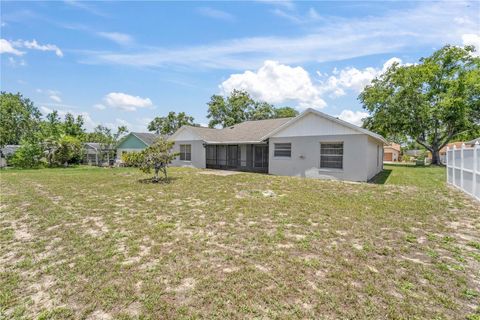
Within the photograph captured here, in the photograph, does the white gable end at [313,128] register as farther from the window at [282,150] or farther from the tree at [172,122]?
the tree at [172,122]

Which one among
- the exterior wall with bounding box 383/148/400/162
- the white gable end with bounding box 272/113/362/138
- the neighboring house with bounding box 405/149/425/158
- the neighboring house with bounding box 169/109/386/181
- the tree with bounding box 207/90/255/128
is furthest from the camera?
the neighboring house with bounding box 405/149/425/158

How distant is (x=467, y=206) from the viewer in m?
7.91

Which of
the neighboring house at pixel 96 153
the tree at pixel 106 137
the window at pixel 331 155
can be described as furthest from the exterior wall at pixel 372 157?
the tree at pixel 106 137

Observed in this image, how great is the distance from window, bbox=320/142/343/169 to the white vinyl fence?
16.0 ft

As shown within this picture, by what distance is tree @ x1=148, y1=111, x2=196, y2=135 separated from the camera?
144ft

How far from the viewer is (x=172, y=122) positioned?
4406 centimetres

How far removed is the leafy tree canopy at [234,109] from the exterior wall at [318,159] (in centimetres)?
2421

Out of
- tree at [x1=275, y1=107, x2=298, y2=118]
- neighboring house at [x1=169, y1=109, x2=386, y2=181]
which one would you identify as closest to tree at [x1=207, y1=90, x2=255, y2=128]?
tree at [x1=275, y1=107, x2=298, y2=118]

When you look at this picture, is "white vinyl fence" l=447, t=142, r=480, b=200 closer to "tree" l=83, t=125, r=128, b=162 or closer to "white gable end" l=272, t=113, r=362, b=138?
"white gable end" l=272, t=113, r=362, b=138

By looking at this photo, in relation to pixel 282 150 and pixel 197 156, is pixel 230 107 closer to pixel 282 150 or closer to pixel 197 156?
pixel 197 156

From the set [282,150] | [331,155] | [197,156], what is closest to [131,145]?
[197,156]

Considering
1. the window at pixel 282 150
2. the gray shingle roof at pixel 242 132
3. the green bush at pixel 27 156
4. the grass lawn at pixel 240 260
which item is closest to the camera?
the grass lawn at pixel 240 260

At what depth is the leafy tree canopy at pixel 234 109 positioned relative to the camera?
4025 centimetres

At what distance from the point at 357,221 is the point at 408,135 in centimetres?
2947
